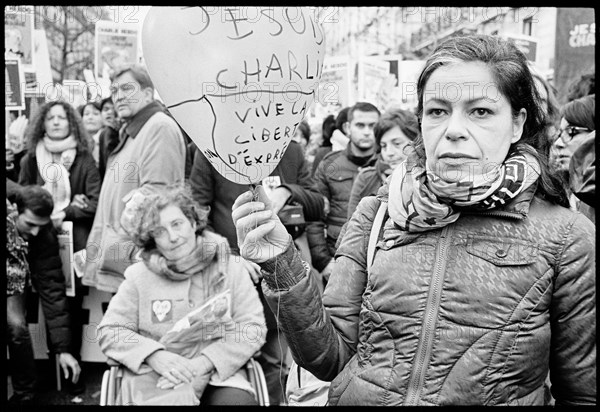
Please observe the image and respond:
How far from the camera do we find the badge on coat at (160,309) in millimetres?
3031

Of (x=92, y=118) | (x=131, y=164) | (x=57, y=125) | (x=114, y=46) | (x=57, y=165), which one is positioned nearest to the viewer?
(x=131, y=164)

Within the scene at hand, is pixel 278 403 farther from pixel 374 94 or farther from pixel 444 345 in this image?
pixel 374 94

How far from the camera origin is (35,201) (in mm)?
4020

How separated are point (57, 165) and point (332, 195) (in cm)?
182

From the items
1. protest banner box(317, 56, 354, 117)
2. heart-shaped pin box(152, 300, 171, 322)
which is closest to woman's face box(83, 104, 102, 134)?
protest banner box(317, 56, 354, 117)

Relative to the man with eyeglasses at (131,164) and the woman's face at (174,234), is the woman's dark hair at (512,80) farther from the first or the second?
the man with eyeglasses at (131,164)

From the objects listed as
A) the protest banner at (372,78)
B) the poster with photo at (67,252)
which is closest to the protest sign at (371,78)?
the protest banner at (372,78)

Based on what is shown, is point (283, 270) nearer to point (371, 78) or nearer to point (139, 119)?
point (139, 119)

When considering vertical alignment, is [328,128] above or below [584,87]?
below

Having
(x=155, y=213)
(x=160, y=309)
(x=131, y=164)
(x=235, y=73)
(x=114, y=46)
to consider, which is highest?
(x=114, y=46)

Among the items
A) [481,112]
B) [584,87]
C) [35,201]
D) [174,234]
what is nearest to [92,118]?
[35,201]

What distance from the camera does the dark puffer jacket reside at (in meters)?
1.49

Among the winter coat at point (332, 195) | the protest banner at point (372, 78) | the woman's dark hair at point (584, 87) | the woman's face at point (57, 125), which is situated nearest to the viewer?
the woman's dark hair at point (584, 87)

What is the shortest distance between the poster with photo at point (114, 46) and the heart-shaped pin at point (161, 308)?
3.21 metres
